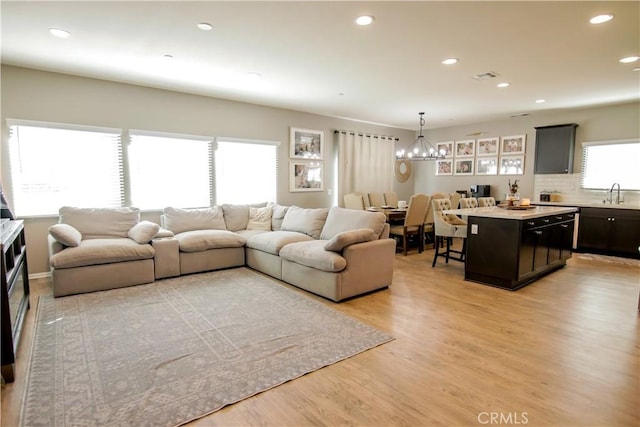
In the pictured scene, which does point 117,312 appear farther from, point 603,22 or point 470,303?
point 603,22

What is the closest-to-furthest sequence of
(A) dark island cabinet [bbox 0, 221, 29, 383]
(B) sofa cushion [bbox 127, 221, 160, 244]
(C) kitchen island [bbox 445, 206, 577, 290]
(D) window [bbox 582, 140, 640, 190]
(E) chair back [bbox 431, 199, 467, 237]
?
(A) dark island cabinet [bbox 0, 221, 29, 383]
(C) kitchen island [bbox 445, 206, 577, 290]
(B) sofa cushion [bbox 127, 221, 160, 244]
(E) chair back [bbox 431, 199, 467, 237]
(D) window [bbox 582, 140, 640, 190]

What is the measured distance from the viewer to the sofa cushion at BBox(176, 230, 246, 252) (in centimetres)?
444

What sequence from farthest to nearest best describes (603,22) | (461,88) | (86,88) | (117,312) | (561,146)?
(561,146) → (461,88) → (86,88) → (117,312) → (603,22)

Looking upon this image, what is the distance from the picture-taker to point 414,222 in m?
5.90

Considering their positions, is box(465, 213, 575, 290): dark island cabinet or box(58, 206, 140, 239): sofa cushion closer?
box(465, 213, 575, 290): dark island cabinet

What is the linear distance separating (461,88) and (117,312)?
518 centimetres

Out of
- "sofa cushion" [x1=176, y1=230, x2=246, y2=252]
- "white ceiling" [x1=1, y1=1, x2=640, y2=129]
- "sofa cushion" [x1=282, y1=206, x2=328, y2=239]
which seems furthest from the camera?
"sofa cushion" [x1=282, y1=206, x2=328, y2=239]

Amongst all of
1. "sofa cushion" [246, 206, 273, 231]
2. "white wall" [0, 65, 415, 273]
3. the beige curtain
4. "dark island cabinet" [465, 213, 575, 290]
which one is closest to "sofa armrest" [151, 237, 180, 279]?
"white wall" [0, 65, 415, 273]

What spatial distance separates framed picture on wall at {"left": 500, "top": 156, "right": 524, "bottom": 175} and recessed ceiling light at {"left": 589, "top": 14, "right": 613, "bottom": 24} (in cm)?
479

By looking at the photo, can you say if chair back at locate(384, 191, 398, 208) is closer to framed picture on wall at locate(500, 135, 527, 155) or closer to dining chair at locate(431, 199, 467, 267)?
dining chair at locate(431, 199, 467, 267)

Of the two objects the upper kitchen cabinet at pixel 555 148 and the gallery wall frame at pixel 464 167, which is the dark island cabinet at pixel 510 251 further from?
the gallery wall frame at pixel 464 167

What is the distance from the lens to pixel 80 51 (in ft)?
11.8

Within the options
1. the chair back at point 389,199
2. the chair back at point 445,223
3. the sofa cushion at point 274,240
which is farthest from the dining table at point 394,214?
the sofa cushion at point 274,240

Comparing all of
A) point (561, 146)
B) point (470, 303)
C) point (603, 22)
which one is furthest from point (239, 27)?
point (561, 146)
